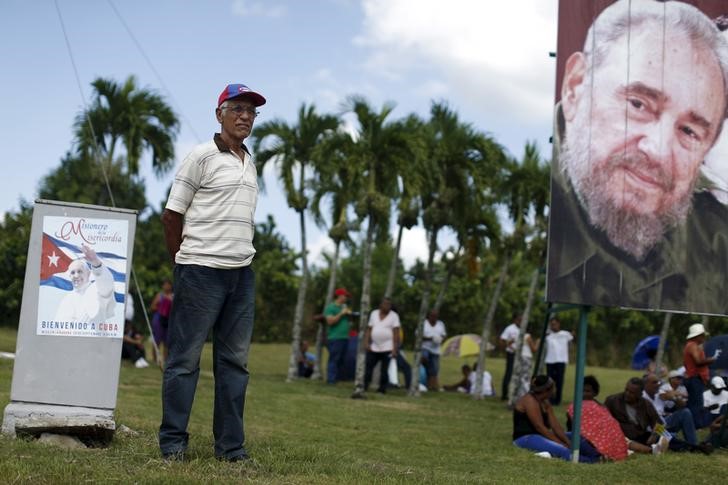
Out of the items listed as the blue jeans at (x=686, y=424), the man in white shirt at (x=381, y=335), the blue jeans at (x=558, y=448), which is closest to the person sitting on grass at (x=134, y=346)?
the man in white shirt at (x=381, y=335)

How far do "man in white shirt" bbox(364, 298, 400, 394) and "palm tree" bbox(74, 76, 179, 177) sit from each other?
6798 mm

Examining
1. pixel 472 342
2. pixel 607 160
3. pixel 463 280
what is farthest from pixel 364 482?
pixel 463 280

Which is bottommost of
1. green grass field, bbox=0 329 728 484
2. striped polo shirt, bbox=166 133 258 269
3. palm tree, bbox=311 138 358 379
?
green grass field, bbox=0 329 728 484

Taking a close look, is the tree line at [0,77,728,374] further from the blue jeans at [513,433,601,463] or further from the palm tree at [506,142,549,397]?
the blue jeans at [513,433,601,463]

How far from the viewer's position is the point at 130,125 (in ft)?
72.4

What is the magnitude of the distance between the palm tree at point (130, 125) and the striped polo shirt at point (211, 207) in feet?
52.8

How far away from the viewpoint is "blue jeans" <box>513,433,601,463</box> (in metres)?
11.0

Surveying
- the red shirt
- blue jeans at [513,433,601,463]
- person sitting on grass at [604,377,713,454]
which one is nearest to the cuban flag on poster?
blue jeans at [513,433,601,463]

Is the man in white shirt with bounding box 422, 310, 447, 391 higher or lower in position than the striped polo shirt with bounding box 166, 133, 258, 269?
lower

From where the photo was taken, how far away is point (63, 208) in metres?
7.31

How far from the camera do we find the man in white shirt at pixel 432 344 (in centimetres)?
2247

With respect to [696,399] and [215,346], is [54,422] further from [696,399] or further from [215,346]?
[696,399]

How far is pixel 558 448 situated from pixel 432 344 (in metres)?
11.6

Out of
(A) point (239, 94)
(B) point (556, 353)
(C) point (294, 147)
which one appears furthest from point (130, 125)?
(A) point (239, 94)
